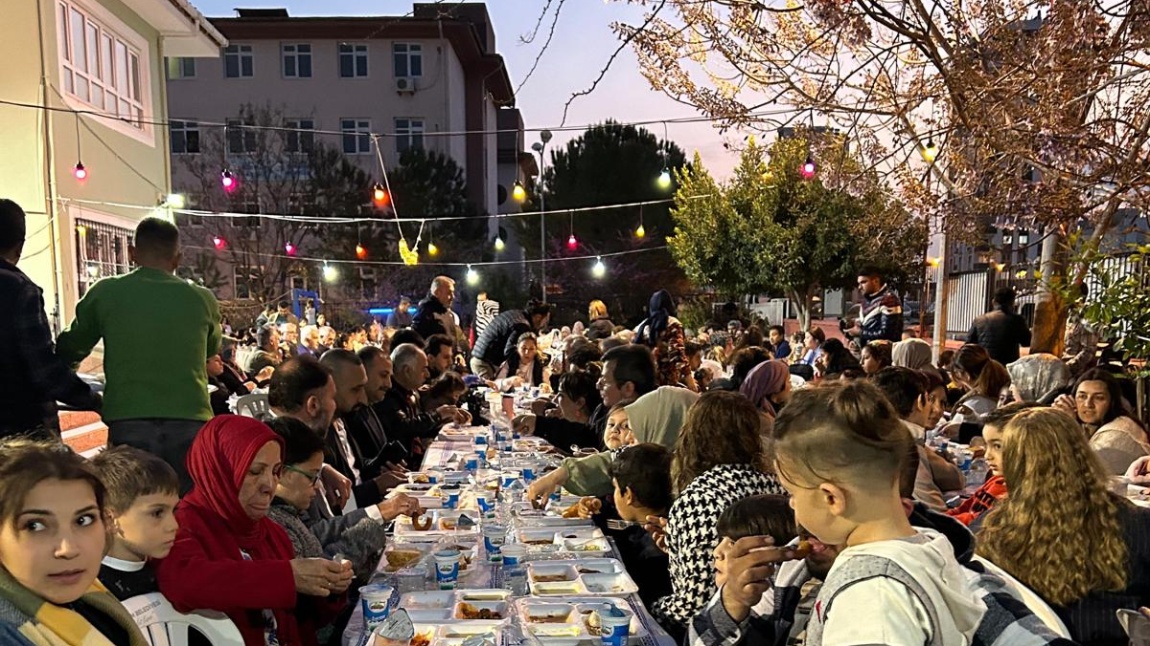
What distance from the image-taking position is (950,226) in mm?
7426

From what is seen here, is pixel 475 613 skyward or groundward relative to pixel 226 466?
groundward

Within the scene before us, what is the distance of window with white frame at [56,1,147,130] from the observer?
9938 millimetres

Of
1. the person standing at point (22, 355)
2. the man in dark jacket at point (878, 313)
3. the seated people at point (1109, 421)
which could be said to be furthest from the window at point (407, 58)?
the seated people at point (1109, 421)

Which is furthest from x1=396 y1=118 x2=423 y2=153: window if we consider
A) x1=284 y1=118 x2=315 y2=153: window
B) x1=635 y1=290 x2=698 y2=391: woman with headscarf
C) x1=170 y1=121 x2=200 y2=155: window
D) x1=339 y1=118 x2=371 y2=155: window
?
x1=635 y1=290 x2=698 y2=391: woman with headscarf

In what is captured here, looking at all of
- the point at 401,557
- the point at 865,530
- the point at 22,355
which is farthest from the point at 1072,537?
the point at 22,355

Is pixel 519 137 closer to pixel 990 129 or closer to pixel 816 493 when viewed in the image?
pixel 990 129

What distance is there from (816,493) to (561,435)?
396cm

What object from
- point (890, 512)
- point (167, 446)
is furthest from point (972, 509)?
point (167, 446)

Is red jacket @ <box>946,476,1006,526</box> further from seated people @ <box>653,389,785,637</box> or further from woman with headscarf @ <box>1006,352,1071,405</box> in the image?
Answer: woman with headscarf @ <box>1006,352,1071,405</box>

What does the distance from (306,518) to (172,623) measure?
998mm

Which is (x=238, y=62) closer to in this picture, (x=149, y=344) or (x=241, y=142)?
(x=241, y=142)

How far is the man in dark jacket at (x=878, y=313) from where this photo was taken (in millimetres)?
8500

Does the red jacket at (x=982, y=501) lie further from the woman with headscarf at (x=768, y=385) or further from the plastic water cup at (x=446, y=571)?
the plastic water cup at (x=446, y=571)

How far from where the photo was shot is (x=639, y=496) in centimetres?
302
